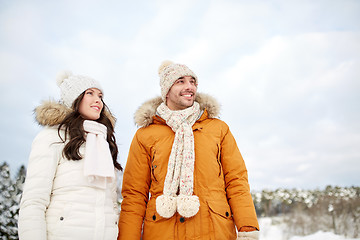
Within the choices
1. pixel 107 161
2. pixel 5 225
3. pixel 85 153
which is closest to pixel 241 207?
pixel 107 161

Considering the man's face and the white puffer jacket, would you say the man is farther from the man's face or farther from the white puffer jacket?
the white puffer jacket

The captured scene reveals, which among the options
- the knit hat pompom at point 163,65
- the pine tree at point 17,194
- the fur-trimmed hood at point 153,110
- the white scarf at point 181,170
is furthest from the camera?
the pine tree at point 17,194

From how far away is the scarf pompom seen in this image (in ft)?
7.97

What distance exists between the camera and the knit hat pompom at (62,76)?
2631mm

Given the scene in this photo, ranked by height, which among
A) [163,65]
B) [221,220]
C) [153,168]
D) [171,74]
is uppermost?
[163,65]

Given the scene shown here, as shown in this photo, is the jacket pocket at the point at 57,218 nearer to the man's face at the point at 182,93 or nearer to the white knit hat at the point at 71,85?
the white knit hat at the point at 71,85

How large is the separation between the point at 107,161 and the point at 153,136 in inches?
25.0

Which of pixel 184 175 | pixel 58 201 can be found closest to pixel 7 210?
pixel 58 201

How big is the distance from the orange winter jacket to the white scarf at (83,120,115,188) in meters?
0.47

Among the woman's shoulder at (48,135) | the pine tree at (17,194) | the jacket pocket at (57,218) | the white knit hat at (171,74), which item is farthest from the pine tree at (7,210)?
the jacket pocket at (57,218)

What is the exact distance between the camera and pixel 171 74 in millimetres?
3094

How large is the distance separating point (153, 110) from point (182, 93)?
323mm

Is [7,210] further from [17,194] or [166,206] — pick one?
[166,206]

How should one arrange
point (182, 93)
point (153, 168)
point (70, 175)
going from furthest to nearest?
point (182, 93) → point (153, 168) → point (70, 175)
